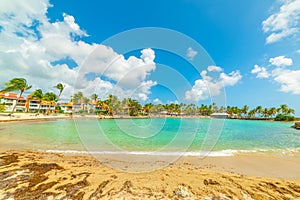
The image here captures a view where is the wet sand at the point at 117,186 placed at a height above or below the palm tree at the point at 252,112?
below

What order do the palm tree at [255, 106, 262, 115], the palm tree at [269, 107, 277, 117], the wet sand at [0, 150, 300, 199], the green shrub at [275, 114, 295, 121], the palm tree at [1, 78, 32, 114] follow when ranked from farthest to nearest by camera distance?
1. the palm tree at [255, 106, 262, 115]
2. the palm tree at [269, 107, 277, 117]
3. the green shrub at [275, 114, 295, 121]
4. the palm tree at [1, 78, 32, 114]
5. the wet sand at [0, 150, 300, 199]

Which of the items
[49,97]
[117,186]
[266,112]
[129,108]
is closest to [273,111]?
[266,112]

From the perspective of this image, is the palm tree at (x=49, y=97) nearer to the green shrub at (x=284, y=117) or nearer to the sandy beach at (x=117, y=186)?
the sandy beach at (x=117, y=186)

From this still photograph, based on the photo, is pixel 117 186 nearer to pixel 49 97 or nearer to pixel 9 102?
pixel 49 97

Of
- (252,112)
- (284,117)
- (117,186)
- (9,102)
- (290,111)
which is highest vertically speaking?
(290,111)

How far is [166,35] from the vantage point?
7.86 meters

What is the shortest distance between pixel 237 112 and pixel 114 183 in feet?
381

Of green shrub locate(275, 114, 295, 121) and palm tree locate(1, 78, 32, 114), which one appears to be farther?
green shrub locate(275, 114, 295, 121)

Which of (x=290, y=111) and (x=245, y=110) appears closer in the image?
(x=290, y=111)

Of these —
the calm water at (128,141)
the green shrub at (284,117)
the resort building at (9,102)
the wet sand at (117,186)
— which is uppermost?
the resort building at (9,102)

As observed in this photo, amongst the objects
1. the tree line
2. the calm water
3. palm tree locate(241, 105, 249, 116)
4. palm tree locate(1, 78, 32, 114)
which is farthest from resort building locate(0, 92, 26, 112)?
palm tree locate(241, 105, 249, 116)

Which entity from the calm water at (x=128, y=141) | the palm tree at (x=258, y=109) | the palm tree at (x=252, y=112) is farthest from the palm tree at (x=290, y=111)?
the calm water at (x=128, y=141)

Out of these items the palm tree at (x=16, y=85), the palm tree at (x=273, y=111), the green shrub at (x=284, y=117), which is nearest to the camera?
the palm tree at (x=16, y=85)

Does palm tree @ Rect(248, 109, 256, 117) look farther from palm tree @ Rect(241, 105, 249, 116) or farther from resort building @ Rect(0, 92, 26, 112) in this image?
resort building @ Rect(0, 92, 26, 112)
